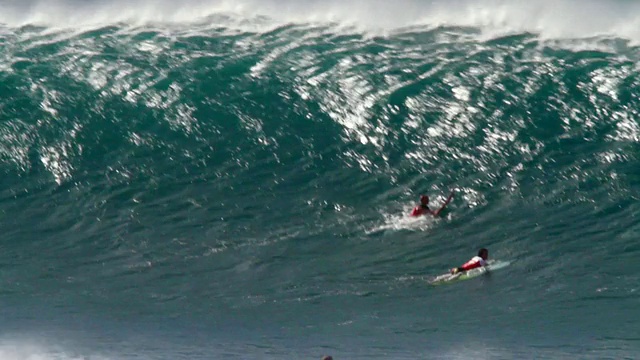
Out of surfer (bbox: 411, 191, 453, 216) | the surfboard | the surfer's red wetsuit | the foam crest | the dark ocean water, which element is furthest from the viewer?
the foam crest

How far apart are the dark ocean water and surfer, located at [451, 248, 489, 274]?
19.7 inches

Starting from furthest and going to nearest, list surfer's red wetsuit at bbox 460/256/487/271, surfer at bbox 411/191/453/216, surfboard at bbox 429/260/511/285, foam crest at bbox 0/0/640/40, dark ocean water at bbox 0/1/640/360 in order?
foam crest at bbox 0/0/640/40 → surfer at bbox 411/191/453/216 → surfer's red wetsuit at bbox 460/256/487/271 → surfboard at bbox 429/260/511/285 → dark ocean water at bbox 0/1/640/360

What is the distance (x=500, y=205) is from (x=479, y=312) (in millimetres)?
→ 4982

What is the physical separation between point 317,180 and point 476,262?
6290 millimetres

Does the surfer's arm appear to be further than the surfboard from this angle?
Yes

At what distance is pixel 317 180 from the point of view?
30.5 m

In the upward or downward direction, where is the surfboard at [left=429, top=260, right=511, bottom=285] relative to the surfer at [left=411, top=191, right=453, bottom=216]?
downward

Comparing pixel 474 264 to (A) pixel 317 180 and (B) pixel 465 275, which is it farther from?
(A) pixel 317 180

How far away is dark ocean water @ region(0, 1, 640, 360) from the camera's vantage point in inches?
945

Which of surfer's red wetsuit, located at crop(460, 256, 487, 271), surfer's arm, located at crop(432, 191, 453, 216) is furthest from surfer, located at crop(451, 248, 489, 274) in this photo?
surfer's arm, located at crop(432, 191, 453, 216)

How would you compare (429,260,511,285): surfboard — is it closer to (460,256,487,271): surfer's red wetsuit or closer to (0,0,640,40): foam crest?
(460,256,487,271): surfer's red wetsuit

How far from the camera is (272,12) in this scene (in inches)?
1636

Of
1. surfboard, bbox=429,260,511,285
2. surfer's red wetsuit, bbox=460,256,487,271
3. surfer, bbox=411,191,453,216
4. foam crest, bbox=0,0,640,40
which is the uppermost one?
foam crest, bbox=0,0,640,40

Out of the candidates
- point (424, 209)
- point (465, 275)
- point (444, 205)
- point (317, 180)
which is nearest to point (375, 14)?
point (317, 180)
